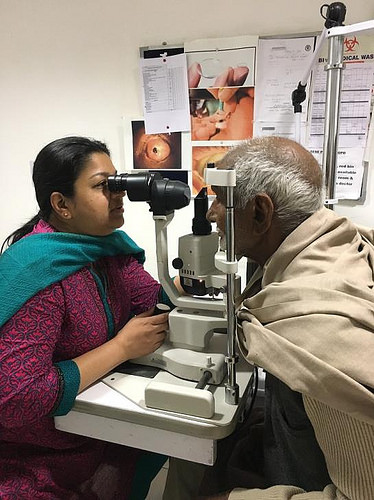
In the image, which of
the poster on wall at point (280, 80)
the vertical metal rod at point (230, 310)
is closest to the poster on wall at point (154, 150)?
the poster on wall at point (280, 80)

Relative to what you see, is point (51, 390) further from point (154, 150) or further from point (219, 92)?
point (219, 92)

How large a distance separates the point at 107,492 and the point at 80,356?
43 cm

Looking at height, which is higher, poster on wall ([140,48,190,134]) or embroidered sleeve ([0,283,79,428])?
poster on wall ([140,48,190,134])

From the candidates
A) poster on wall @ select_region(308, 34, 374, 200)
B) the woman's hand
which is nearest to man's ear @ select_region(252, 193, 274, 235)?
the woman's hand

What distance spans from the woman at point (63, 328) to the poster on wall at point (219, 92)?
636 mm

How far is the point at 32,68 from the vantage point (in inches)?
71.9

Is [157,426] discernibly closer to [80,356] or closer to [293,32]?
[80,356]

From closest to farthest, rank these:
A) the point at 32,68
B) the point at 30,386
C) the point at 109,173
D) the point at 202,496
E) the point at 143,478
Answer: the point at 30,386, the point at 202,496, the point at 109,173, the point at 143,478, the point at 32,68

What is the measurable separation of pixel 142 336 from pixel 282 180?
511 mm

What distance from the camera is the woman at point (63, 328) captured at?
0.89 meters

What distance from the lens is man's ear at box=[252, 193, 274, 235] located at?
34.8 inches

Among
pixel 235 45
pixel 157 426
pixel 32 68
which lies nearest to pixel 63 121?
pixel 32 68

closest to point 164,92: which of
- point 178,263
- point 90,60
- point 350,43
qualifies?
point 90,60

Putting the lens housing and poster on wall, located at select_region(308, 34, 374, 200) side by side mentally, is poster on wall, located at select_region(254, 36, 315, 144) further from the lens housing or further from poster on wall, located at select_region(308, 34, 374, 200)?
the lens housing
